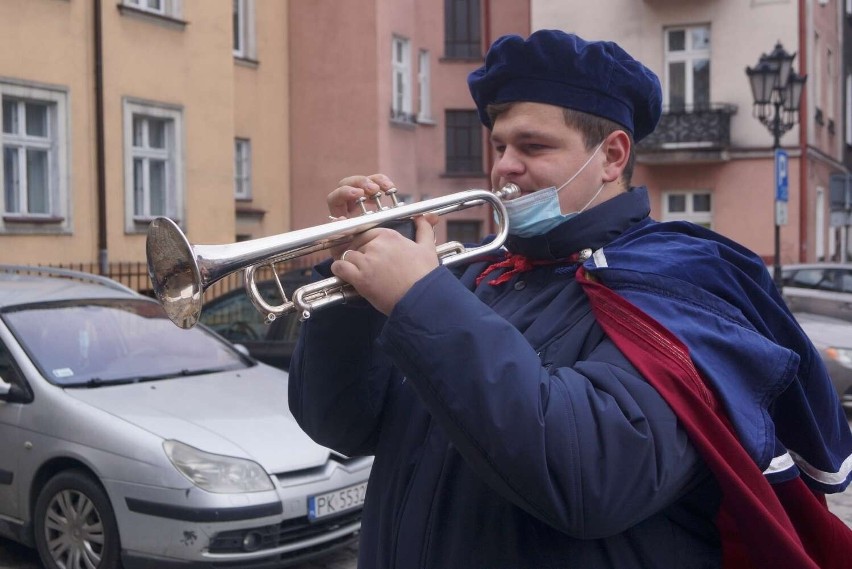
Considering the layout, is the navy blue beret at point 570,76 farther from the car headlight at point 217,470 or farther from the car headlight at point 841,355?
the car headlight at point 841,355

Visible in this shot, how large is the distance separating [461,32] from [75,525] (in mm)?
27131

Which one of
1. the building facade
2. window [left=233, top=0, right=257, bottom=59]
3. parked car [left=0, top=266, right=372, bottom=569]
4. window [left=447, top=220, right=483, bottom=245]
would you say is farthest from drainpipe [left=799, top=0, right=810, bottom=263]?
parked car [left=0, top=266, right=372, bottom=569]

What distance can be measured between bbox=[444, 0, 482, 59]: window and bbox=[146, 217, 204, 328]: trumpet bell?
95.6 ft

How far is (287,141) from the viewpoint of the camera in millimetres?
22609

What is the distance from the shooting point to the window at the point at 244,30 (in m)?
20.8

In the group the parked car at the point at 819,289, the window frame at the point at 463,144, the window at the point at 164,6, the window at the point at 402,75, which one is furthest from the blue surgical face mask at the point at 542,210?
the window frame at the point at 463,144

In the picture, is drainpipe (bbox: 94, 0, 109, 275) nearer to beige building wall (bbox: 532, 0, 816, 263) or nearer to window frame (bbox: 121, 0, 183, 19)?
window frame (bbox: 121, 0, 183, 19)

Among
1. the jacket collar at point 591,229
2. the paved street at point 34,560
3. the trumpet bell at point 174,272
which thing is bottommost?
the paved street at point 34,560

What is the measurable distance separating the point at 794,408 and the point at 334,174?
20793 mm

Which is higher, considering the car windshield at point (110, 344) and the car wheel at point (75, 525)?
the car windshield at point (110, 344)

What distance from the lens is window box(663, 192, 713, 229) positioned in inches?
955

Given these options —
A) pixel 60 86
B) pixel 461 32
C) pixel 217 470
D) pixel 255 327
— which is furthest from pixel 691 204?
pixel 217 470

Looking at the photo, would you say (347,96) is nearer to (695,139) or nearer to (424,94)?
(424,94)

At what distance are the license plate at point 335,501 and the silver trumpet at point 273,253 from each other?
307 cm
